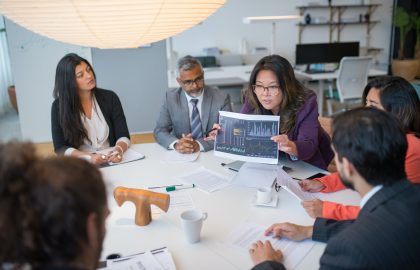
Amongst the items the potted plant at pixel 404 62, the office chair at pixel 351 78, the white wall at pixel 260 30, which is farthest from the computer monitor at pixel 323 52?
the white wall at pixel 260 30

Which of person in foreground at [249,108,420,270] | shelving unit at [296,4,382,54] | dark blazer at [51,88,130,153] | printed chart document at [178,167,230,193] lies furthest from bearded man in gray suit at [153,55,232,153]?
shelving unit at [296,4,382,54]

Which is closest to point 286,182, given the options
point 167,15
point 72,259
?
point 167,15

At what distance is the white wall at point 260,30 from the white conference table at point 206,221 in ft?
18.8

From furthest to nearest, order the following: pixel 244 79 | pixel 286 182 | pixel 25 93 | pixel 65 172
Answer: pixel 244 79, pixel 25 93, pixel 286 182, pixel 65 172

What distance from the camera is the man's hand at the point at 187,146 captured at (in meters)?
2.17

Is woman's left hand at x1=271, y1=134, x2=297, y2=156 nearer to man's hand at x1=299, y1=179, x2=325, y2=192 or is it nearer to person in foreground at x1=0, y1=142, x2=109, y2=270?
man's hand at x1=299, y1=179, x2=325, y2=192

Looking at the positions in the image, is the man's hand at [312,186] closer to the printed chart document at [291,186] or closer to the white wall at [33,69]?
the printed chart document at [291,186]

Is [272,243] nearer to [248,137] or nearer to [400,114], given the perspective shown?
[248,137]

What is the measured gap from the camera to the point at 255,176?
1.69m

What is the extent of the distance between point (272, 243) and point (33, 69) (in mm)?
3931

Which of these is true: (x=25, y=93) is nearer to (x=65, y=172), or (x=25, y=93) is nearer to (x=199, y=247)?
(x=199, y=247)

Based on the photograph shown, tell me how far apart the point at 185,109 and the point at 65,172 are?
6.02ft

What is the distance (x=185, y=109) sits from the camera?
8.26 ft

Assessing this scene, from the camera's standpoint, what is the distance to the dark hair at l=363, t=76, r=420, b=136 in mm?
1618
